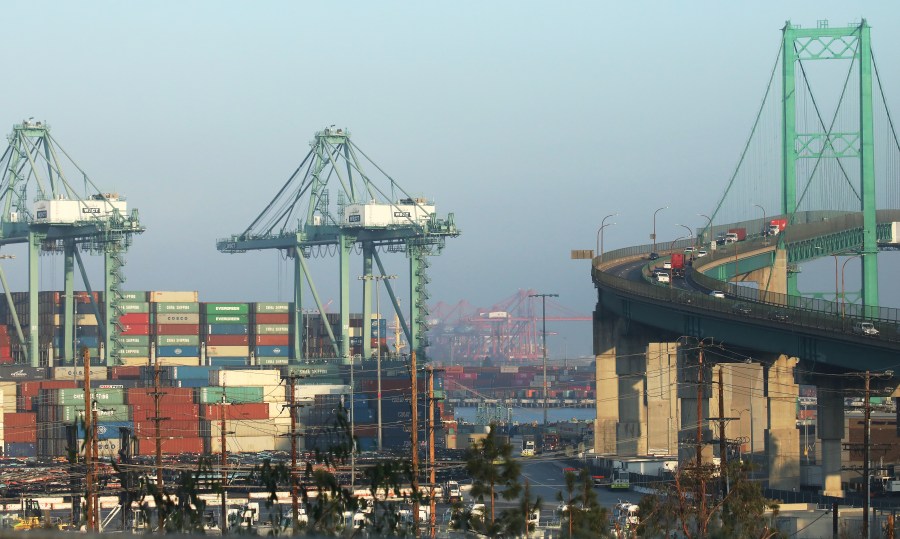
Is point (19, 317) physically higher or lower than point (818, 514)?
higher

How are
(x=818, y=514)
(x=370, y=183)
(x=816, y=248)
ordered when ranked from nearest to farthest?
(x=818, y=514) → (x=816, y=248) → (x=370, y=183)

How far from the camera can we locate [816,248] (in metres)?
117

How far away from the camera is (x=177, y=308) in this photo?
148 metres

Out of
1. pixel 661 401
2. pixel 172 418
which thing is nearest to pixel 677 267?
pixel 661 401

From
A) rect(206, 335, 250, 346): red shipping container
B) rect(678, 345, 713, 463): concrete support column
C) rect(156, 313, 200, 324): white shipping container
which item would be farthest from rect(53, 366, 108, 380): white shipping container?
rect(678, 345, 713, 463): concrete support column

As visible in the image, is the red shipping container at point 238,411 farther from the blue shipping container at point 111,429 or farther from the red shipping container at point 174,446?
the blue shipping container at point 111,429

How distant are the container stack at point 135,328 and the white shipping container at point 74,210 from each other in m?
8.36

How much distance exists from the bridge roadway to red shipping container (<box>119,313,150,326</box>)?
159 feet

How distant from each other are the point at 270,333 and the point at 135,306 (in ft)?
43.0

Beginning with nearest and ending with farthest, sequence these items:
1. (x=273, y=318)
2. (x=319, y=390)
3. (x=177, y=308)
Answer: (x=319, y=390), (x=177, y=308), (x=273, y=318)

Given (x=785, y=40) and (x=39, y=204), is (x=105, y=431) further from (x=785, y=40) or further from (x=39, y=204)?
(x=785, y=40)

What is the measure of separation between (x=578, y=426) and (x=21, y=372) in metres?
50.1

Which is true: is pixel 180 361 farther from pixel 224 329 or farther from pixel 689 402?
pixel 689 402

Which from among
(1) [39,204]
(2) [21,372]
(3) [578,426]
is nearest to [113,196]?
(1) [39,204]
